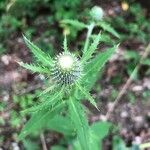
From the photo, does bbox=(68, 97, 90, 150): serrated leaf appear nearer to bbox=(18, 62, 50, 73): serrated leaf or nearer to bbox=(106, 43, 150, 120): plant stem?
bbox=(18, 62, 50, 73): serrated leaf

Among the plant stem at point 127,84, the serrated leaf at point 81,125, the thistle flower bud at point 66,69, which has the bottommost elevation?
the serrated leaf at point 81,125

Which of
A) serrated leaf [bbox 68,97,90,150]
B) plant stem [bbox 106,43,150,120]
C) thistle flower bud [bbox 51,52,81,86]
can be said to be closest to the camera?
thistle flower bud [bbox 51,52,81,86]

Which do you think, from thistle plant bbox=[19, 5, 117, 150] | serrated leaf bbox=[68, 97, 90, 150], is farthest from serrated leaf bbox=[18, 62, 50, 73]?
serrated leaf bbox=[68, 97, 90, 150]

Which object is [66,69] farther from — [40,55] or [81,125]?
[81,125]

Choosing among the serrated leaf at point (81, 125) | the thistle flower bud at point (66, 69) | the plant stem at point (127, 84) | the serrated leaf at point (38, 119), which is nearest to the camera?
the thistle flower bud at point (66, 69)

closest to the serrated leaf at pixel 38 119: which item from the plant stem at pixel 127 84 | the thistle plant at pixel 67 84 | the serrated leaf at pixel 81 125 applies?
the thistle plant at pixel 67 84

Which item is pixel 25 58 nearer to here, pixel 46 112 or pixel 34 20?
pixel 34 20

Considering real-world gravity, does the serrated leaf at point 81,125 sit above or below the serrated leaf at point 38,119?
below

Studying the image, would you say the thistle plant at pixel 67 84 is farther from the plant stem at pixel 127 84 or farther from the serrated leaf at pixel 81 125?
the plant stem at pixel 127 84

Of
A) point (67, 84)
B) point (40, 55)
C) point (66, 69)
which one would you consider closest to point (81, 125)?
point (67, 84)

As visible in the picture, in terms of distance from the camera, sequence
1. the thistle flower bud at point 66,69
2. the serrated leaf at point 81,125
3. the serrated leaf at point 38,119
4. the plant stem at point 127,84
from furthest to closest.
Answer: the plant stem at point 127,84, the serrated leaf at point 38,119, the serrated leaf at point 81,125, the thistle flower bud at point 66,69
